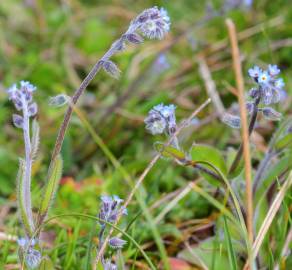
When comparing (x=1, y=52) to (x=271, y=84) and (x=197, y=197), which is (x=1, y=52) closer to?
(x=197, y=197)

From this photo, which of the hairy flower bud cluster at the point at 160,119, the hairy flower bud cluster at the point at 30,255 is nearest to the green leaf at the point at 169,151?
the hairy flower bud cluster at the point at 160,119

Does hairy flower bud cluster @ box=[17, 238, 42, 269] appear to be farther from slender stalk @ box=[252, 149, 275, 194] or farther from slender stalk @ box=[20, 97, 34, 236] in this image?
slender stalk @ box=[252, 149, 275, 194]

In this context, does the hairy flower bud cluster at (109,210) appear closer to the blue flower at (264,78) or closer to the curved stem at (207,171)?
the curved stem at (207,171)

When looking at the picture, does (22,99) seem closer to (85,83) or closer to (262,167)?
(85,83)

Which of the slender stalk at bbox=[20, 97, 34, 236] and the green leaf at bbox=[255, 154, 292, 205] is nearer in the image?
the slender stalk at bbox=[20, 97, 34, 236]

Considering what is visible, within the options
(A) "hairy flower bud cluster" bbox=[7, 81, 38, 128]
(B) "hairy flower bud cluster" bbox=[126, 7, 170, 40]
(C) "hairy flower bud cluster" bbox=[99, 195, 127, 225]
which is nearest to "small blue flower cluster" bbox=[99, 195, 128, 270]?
(C) "hairy flower bud cluster" bbox=[99, 195, 127, 225]

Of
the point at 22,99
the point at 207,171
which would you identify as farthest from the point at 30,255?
the point at 207,171
